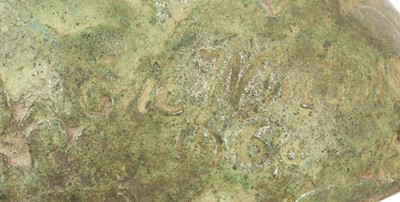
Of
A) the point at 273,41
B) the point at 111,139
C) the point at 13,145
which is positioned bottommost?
the point at 13,145

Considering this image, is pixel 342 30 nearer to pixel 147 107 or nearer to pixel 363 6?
pixel 363 6

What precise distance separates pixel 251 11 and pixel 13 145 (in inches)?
30.7

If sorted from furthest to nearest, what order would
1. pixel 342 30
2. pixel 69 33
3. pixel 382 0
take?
1. pixel 382 0
2. pixel 342 30
3. pixel 69 33

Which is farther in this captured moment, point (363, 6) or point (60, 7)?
point (363, 6)

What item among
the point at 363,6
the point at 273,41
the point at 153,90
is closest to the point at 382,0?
the point at 363,6

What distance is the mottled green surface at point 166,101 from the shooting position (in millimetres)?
1893

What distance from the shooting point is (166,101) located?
75.0 inches

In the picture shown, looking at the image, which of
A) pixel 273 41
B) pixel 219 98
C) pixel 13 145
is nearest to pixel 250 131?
pixel 219 98

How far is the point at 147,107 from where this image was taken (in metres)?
1.91

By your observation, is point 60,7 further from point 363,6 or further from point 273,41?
point 363,6


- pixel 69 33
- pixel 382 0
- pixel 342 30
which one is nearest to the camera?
pixel 69 33

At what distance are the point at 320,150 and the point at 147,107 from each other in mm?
528

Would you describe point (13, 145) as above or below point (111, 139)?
below

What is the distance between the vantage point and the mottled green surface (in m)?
1.89
